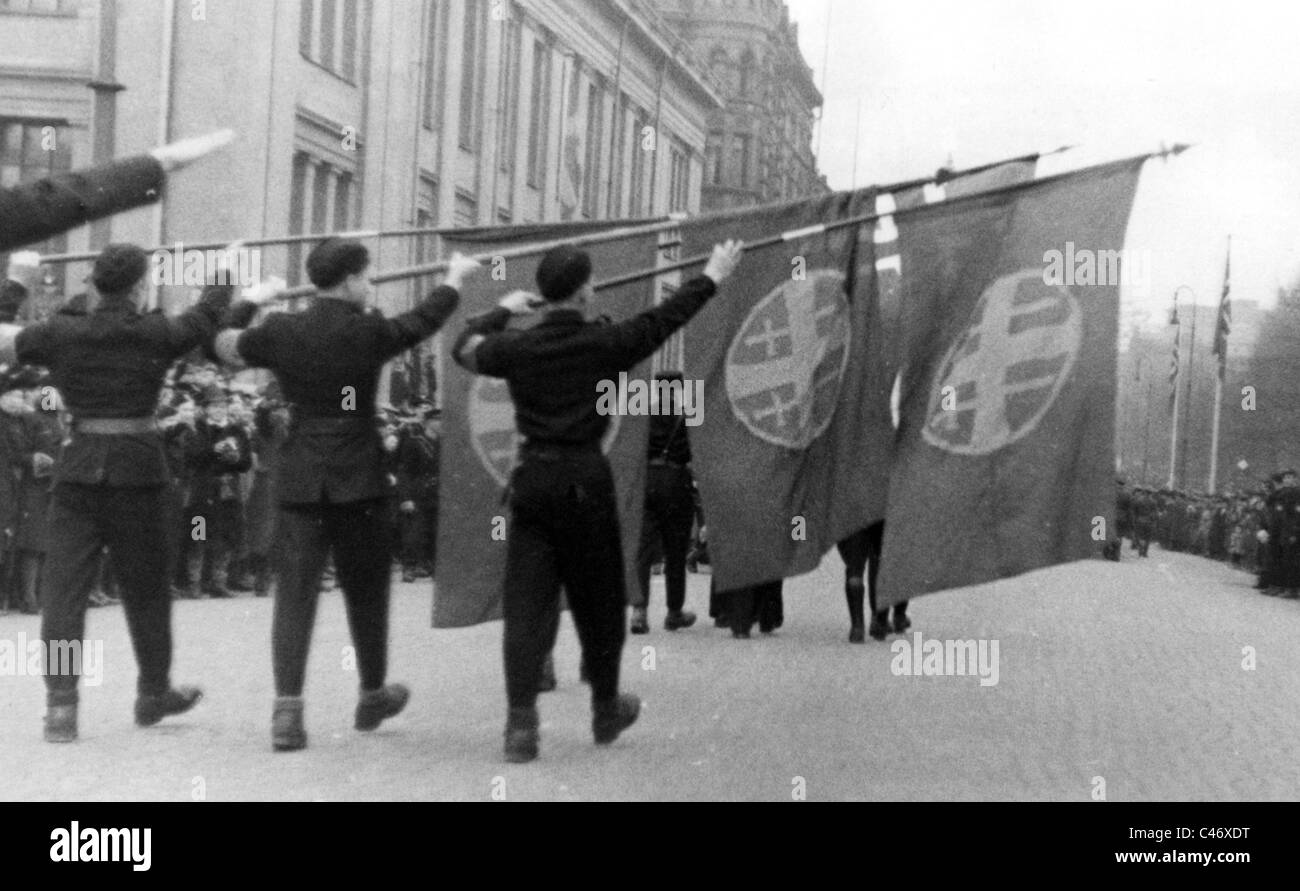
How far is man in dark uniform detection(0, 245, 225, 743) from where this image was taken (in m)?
8.69

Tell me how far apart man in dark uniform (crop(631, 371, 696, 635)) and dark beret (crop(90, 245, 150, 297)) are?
6651 mm

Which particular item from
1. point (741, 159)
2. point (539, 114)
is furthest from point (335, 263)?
point (741, 159)

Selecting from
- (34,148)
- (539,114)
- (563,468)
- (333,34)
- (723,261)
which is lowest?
(563,468)

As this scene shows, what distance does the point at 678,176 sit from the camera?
2058 inches

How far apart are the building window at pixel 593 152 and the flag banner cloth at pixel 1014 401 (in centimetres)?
3522

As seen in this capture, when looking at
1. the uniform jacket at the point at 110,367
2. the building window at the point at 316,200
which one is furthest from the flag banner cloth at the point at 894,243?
the building window at the point at 316,200

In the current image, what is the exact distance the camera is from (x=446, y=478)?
32.4ft

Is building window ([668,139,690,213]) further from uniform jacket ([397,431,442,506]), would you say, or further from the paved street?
the paved street

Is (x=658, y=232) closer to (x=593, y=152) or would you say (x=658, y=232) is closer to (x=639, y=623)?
(x=639, y=623)

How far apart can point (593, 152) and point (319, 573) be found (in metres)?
37.1

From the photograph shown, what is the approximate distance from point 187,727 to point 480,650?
4.55m

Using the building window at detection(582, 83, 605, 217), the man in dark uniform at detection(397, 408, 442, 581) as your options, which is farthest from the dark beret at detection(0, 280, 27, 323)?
the building window at detection(582, 83, 605, 217)
